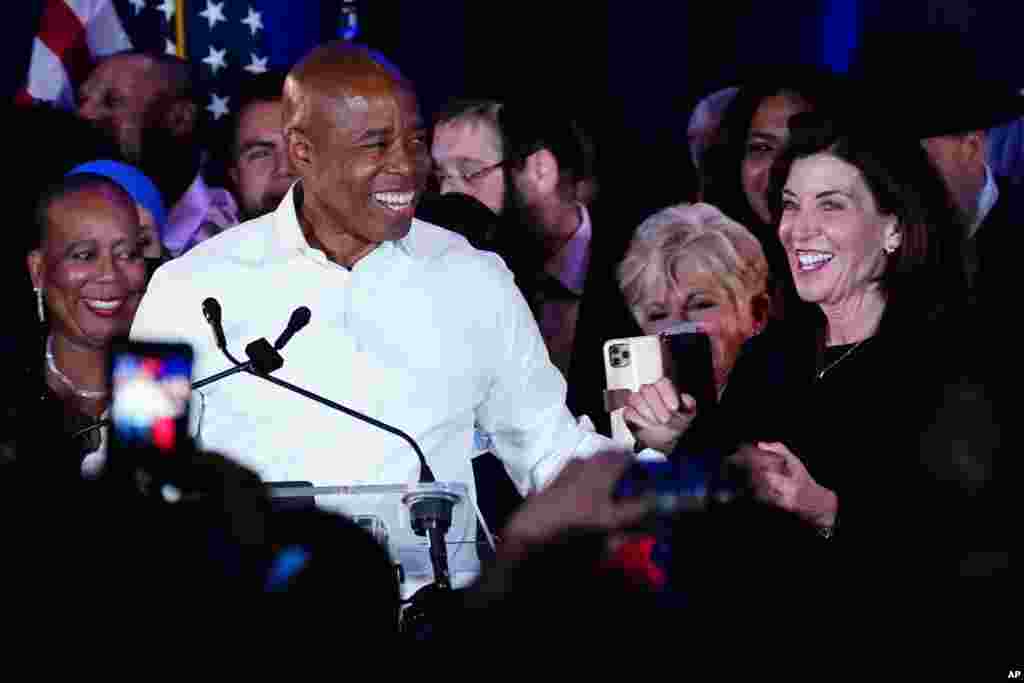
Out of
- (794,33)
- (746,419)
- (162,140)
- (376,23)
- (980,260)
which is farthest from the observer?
(376,23)

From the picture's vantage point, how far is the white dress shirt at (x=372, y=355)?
344 cm

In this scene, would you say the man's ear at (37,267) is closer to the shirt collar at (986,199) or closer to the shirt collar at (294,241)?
the shirt collar at (294,241)

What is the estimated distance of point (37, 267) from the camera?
13.6ft

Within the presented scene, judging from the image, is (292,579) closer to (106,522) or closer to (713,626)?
(106,522)

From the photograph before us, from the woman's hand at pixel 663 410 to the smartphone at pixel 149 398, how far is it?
167 centimetres

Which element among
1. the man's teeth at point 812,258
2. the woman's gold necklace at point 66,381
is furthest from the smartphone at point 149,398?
the woman's gold necklace at point 66,381

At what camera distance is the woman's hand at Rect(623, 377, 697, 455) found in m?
3.32

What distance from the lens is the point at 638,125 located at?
5848 millimetres

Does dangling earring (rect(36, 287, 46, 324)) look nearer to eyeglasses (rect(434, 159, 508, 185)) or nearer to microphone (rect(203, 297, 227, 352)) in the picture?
eyeglasses (rect(434, 159, 508, 185))

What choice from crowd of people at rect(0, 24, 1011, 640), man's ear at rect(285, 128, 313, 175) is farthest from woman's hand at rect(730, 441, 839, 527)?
man's ear at rect(285, 128, 313, 175)

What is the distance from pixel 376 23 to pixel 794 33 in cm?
141

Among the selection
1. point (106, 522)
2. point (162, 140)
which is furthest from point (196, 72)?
point (106, 522)

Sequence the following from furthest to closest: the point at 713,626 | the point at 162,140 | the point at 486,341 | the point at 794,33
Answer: the point at 794,33, the point at 162,140, the point at 486,341, the point at 713,626

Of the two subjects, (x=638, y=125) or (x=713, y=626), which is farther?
(x=638, y=125)
